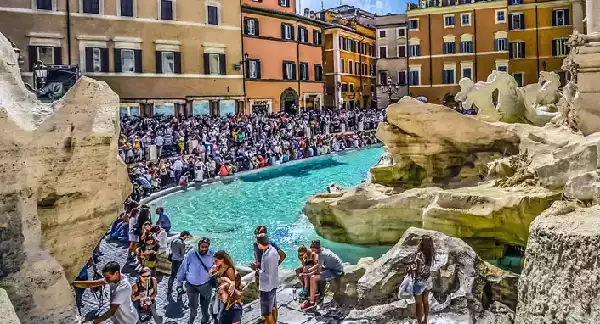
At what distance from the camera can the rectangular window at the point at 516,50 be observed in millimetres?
44562

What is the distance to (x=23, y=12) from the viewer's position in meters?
24.7

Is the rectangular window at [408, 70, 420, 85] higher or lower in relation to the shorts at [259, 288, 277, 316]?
higher

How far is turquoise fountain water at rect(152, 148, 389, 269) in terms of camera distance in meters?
12.5

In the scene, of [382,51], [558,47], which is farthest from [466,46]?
[382,51]

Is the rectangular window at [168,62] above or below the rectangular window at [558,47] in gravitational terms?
below

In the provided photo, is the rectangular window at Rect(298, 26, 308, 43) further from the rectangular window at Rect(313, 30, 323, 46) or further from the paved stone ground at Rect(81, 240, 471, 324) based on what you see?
the paved stone ground at Rect(81, 240, 471, 324)

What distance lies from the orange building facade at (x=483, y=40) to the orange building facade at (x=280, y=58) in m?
10.1

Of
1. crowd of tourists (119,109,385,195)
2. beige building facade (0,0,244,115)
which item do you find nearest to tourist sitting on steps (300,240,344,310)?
crowd of tourists (119,109,385,195)

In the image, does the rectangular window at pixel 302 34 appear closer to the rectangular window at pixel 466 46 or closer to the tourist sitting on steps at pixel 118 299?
the rectangular window at pixel 466 46

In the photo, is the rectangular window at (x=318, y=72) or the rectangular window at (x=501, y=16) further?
the rectangular window at (x=501, y=16)

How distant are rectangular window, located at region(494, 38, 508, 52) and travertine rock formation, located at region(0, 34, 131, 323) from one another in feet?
144

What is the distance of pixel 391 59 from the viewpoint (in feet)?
165

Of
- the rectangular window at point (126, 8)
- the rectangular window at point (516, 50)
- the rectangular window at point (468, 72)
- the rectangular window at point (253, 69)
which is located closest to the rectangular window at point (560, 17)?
the rectangular window at point (516, 50)

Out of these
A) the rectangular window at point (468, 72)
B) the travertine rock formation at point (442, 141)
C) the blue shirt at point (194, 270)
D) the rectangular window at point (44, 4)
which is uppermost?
the rectangular window at point (44, 4)
